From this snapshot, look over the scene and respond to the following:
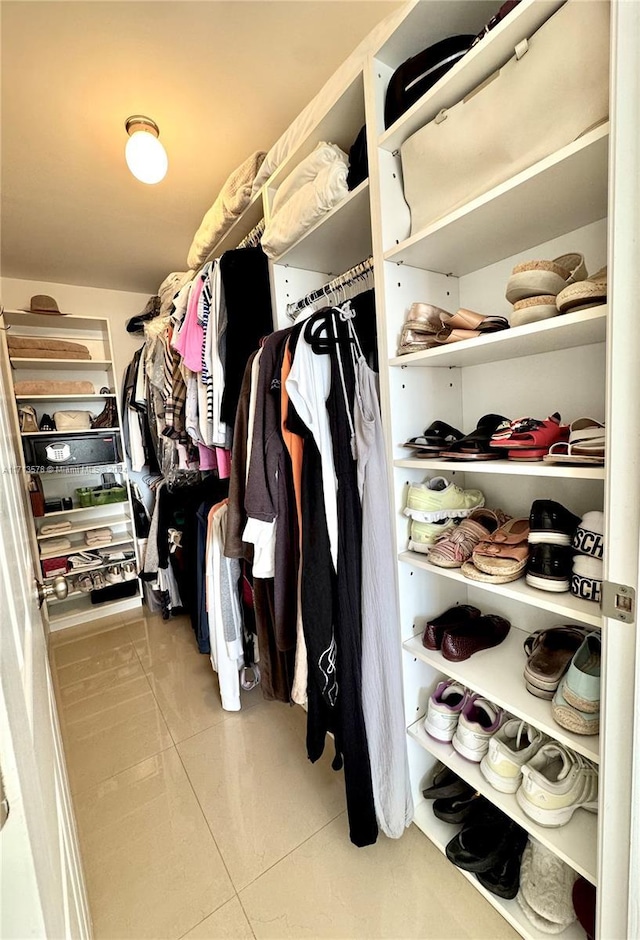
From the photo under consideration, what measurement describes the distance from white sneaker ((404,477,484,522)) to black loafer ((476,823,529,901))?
2.86 ft

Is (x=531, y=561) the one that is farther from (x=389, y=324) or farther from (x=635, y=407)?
(x=389, y=324)

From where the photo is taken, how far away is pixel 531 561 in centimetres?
82

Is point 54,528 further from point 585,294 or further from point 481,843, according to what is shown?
point 585,294

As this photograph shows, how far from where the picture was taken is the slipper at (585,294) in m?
0.64

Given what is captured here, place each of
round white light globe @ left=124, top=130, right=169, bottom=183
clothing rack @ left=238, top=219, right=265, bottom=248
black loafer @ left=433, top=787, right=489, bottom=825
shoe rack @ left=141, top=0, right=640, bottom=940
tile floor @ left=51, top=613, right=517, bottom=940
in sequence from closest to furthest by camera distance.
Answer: shoe rack @ left=141, top=0, right=640, bottom=940 < tile floor @ left=51, top=613, right=517, bottom=940 < black loafer @ left=433, top=787, right=489, bottom=825 < round white light globe @ left=124, top=130, right=169, bottom=183 < clothing rack @ left=238, top=219, right=265, bottom=248

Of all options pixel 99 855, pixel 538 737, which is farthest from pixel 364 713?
pixel 99 855

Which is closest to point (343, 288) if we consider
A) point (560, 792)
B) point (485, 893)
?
point (560, 792)

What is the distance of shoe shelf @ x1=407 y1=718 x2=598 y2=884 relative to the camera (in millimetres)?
763

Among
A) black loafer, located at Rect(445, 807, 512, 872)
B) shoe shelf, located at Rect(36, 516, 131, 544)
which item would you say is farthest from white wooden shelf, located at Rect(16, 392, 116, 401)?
black loafer, located at Rect(445, 807, 512, 872)

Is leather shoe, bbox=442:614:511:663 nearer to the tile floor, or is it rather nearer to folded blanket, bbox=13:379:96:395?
the tile floor

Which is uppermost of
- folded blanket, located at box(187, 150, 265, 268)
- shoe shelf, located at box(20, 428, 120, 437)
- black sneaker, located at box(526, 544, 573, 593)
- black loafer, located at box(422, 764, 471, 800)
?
folded blanket, located at box(187, 150, 265, 268)

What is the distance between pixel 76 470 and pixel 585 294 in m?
2.93

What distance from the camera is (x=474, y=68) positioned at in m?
0.73

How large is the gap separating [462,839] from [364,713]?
458 millimetres
